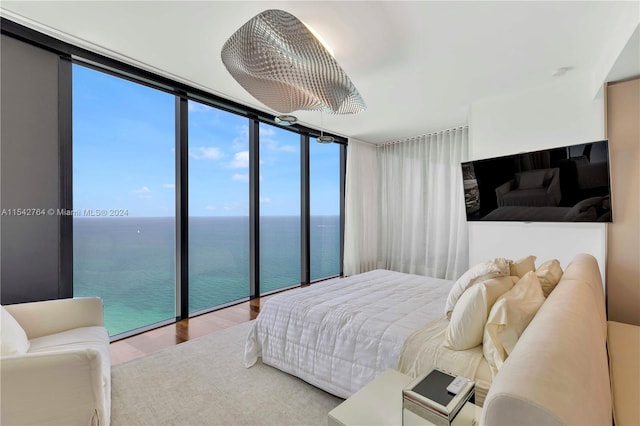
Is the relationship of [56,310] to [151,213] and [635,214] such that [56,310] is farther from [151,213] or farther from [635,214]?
[635,214]

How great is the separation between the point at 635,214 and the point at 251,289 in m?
4.04

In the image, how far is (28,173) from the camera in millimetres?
2215

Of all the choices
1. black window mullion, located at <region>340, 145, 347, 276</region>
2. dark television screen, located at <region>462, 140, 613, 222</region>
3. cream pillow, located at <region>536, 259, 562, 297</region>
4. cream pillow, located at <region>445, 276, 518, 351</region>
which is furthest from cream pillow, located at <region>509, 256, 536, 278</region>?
black window mullion, located at <region>340, 145, 347, 276</region>

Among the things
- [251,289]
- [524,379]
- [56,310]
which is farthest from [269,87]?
[251,289]

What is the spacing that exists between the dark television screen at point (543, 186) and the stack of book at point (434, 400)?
2.51 m

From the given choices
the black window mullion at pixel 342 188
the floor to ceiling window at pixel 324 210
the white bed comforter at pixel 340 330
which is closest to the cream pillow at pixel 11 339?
the white bed comforter at pixel 340 330

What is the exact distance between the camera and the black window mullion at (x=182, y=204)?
3209 mm

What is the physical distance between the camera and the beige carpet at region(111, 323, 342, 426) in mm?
1717

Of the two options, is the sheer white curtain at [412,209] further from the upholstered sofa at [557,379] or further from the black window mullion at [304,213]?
the upholstered sofa at [557,379]

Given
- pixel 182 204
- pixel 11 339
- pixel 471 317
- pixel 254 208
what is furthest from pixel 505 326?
pixel 254 208

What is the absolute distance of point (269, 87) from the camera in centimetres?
230

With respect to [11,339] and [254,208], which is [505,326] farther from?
[254,208]

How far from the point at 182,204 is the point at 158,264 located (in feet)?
2.51

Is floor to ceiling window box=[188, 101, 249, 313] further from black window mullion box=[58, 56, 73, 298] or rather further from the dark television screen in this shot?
the dark television screen
